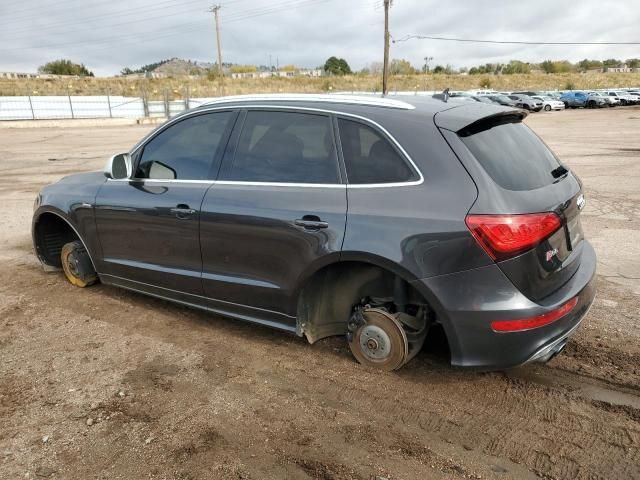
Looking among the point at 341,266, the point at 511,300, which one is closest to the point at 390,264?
the point at 341,266

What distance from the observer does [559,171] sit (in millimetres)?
3258

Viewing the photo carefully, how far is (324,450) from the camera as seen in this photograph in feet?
8.48

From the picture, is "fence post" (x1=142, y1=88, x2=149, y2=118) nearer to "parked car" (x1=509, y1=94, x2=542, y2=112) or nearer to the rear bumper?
"parked car" (x1=509, y1=94, x2=542, y2=112)

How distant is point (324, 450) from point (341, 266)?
3.69 ft

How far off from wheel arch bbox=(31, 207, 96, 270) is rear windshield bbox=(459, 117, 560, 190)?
3940 mm

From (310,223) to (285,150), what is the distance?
0.61 m

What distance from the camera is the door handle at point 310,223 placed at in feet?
10.1

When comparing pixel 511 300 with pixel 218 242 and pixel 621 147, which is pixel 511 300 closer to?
pixel 218 242

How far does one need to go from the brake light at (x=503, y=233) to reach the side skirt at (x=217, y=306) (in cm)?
139

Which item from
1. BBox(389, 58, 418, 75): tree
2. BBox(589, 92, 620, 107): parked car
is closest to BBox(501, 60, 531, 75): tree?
BBox(389, 58, 418, 75): tree

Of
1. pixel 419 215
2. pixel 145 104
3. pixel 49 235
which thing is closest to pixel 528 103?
pixel 145 104

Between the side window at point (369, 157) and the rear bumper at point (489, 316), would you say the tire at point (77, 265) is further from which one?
the rear bumper at point (489, 316)

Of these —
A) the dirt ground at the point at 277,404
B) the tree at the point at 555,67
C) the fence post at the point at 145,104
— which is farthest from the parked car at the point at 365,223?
the tree at the point at 555,67

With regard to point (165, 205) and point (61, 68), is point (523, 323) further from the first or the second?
point (61, 68)
